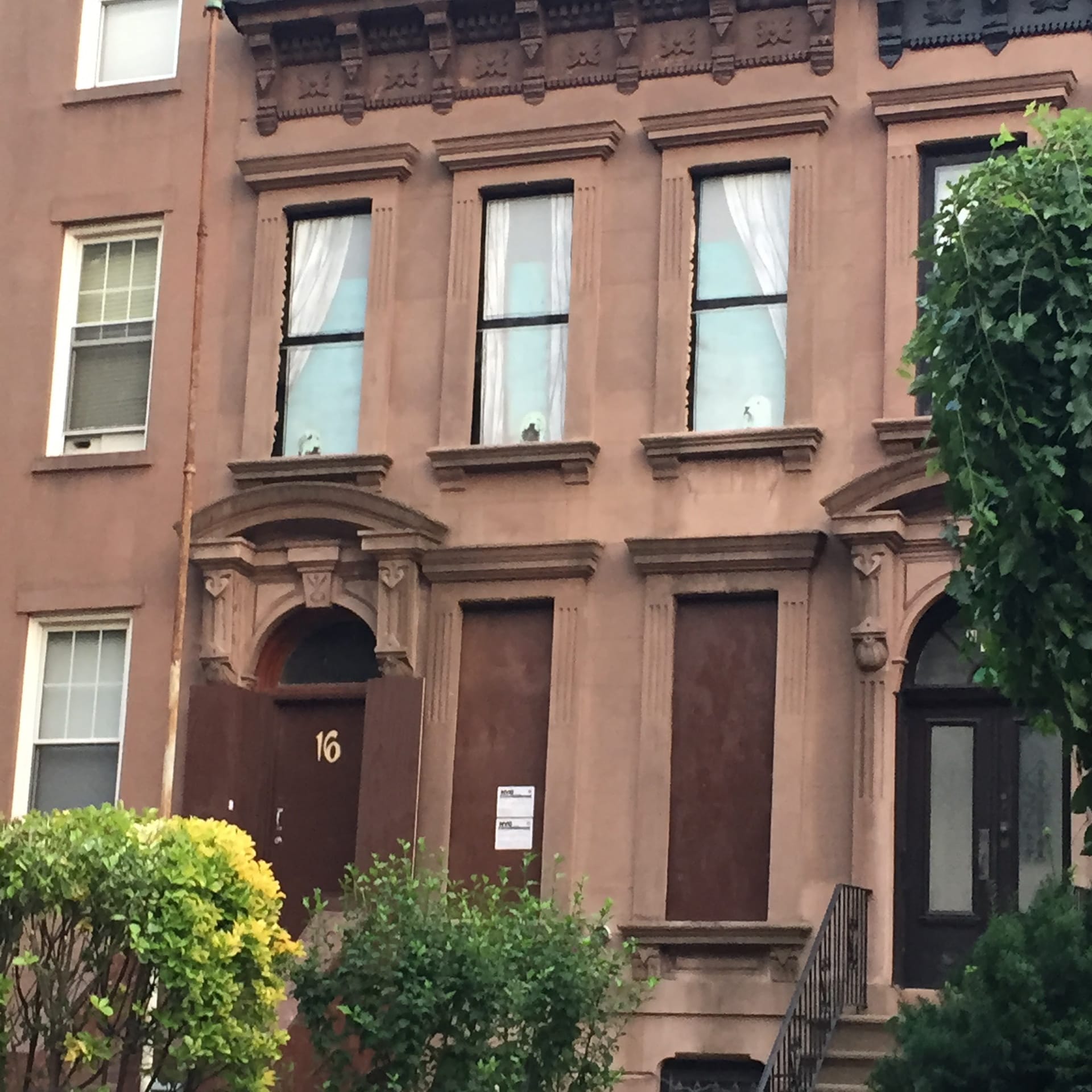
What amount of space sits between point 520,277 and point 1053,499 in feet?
26.0

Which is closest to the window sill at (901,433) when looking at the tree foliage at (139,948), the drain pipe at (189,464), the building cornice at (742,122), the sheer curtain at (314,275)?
the building cornice at (742,122)

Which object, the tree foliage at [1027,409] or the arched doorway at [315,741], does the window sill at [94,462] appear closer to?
the arched doorway at [315,741]

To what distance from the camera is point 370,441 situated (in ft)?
62.7

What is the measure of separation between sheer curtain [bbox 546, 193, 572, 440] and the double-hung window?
4.23 metres

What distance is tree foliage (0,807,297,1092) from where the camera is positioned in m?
14.0

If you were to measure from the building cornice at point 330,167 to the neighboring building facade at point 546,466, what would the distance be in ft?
0.12

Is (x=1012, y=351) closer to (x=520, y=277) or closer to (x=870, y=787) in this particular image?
(x=870, y=787)

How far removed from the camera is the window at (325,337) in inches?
770

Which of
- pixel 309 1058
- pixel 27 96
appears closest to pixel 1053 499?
pixel 309 1058

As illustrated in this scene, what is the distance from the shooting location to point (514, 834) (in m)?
18.1

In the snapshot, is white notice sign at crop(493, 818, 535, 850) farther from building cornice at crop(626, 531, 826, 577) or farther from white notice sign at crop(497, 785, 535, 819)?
building cornice at crop(626, 531, 826, 577)

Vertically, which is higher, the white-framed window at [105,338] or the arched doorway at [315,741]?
the white-framed window at [105,338]

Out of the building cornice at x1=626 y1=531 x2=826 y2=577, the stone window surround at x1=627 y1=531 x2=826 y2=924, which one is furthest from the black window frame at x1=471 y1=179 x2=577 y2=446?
the stone window surround at x1=627 y1=531 x2=826 y2=924

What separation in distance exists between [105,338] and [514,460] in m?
4.33
